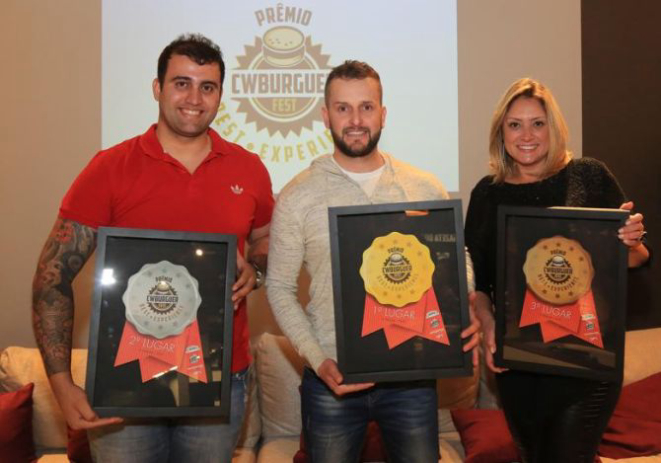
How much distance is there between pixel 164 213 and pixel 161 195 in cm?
6

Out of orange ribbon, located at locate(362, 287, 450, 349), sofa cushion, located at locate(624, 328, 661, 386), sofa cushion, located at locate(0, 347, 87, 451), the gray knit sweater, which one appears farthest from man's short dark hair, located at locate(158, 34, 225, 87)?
sofa cushion, located at locate(624, 328, 661, 386)

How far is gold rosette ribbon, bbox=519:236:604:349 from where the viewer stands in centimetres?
212

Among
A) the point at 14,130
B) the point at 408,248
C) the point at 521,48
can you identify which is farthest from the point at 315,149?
the point at 408,248

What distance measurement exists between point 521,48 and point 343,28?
1.05 meters

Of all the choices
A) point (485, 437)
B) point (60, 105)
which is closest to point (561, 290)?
point (485, 437)

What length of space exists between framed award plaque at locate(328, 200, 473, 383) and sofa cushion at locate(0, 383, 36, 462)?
1.84m

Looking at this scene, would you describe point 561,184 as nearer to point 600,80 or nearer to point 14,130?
point 600,80

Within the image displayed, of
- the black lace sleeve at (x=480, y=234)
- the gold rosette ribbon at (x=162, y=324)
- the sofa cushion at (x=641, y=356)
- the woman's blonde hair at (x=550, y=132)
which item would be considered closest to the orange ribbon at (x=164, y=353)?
the gold rosette ribbon at (x=162, y=324)

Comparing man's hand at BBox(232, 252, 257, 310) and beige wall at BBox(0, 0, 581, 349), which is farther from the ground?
beige wall at BBox(0, 0, 581, 349)

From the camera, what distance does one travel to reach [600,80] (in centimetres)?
411

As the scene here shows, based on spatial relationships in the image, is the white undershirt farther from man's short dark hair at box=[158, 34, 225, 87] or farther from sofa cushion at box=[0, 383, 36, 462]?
sofa cushion at box=[0, 383, 36, 462]

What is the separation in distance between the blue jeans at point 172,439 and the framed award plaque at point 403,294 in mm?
415

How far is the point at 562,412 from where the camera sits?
221 cm

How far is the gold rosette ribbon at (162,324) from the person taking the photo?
1.95 m
